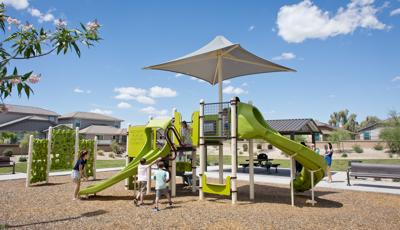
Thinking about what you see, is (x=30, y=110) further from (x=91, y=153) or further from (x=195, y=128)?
(x=195, y=128)

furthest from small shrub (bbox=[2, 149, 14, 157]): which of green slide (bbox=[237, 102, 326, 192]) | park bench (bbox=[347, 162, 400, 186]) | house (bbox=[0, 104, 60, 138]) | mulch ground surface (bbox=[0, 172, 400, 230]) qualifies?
park bench (bbox=[347, 162, 400, 186])

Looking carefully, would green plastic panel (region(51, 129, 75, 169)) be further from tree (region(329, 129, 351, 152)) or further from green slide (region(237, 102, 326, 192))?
tree (region(329, 129, 351, 152))

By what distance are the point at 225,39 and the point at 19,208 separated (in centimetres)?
962

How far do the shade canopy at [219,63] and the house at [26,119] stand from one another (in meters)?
42.7

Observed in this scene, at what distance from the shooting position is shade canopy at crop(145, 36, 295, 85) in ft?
37.1

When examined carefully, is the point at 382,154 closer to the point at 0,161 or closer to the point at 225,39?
the point at 225,39

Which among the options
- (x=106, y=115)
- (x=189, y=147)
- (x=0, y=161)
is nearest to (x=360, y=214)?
(x=189, y=147)

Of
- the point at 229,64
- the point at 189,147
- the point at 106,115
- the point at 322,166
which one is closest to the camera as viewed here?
the point at 322,166

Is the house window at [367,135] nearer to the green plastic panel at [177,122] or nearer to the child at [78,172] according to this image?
the green plastic panel at [177,122]

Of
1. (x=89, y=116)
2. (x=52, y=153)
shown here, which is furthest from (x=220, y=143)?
(x=89, y=116)

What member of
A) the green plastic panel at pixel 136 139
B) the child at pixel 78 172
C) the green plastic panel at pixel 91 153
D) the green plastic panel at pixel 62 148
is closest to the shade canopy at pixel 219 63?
the green plastic panel at pixel 136 139

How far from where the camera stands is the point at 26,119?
155 ft

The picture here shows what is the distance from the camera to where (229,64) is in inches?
523

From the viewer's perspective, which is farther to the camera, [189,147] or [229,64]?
[229,64]
